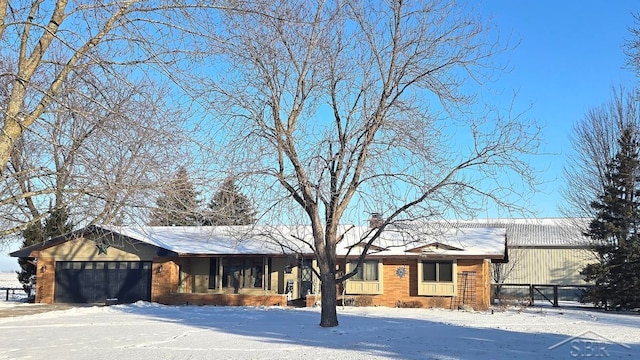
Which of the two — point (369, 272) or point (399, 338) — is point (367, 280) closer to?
point (369, 272)

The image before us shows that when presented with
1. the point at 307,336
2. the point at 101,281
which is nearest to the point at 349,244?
the point at 101,281

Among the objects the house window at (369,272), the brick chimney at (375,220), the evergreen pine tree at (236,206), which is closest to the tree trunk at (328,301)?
the brick chimney at (375,220)

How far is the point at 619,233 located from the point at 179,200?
27877 mm

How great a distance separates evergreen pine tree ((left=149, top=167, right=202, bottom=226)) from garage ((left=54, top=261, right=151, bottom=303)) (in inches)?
893

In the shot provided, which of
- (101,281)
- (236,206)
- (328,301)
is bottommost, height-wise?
(101,281)

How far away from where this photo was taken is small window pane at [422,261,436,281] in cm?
2947

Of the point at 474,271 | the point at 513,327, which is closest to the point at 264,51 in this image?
the point at 513,327

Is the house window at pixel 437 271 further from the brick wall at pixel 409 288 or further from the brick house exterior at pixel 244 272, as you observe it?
the brick wall at pixel 409 288

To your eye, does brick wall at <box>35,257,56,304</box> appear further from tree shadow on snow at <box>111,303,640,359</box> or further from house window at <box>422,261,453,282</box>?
house window at <box>422,261,453,282</box>

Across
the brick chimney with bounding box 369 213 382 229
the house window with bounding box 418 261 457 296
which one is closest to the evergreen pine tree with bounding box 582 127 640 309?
the house window with bounding box 418 261 457 296

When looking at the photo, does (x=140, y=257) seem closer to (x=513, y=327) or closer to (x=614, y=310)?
(x=513, y=327)

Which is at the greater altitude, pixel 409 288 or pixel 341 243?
pixel 341 243

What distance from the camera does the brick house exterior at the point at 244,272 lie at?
2912 cm

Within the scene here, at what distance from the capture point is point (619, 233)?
3147cm
